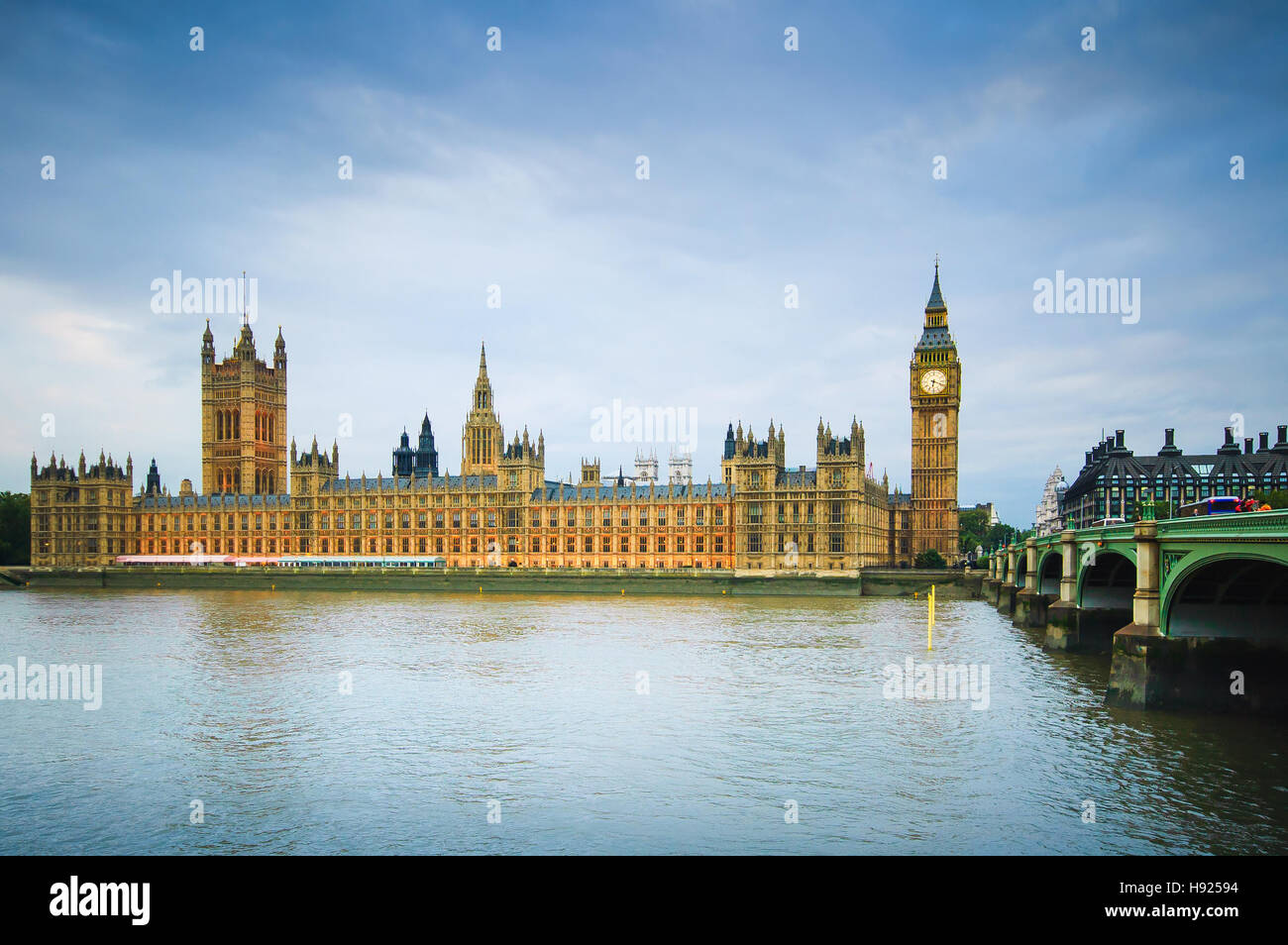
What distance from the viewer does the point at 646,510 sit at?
380 feet

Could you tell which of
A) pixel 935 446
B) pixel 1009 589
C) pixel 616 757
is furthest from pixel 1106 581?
pixel 935 446

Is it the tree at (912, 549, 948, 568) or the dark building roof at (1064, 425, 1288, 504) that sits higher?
the dark building roof at (1064, 425, 1288, 504)

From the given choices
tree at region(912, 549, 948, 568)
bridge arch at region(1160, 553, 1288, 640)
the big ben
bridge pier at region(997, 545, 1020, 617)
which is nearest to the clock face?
the big ben

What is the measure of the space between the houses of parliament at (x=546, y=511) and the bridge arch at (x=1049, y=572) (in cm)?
3819

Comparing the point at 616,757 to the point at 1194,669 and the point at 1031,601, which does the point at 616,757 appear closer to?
the point at 1194,669

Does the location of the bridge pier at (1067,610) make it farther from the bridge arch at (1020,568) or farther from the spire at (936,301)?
the spire at (936,301)

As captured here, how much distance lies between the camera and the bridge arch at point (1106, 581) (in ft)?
152

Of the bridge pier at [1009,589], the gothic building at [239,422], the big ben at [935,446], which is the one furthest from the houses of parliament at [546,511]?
the bridge pier at [1009,589]

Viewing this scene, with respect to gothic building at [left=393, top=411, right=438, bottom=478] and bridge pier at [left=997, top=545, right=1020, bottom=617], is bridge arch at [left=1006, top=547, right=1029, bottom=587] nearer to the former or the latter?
bridge pier at [left=997, top=545, right=1020, bottom=617]

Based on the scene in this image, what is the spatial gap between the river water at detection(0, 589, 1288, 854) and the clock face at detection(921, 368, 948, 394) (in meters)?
73.9

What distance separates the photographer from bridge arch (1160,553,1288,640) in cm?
3145

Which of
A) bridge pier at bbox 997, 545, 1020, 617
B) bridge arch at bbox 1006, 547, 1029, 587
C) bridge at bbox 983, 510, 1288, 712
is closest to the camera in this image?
bridge at bbox 983, 510, 1288, 712

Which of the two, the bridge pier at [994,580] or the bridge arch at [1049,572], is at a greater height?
the bridge arch at [1049,572]

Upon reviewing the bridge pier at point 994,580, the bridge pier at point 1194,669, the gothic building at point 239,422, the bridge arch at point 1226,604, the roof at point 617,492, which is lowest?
the bridge pier at point 994,580
